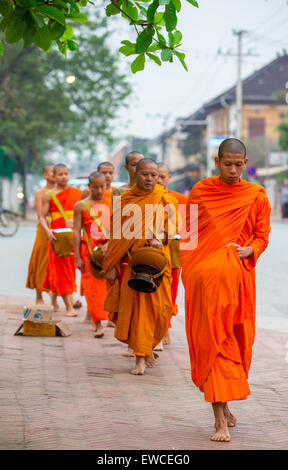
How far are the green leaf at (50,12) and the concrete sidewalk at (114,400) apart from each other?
2.38 meters

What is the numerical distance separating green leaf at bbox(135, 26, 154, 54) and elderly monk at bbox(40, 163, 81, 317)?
18.3 feet

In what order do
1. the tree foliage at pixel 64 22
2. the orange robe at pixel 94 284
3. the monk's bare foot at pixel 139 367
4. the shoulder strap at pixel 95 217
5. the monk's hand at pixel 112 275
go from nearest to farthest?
the tree foliage at pixel 64 22 < the monk's bare foot at pixel 139 367 < the monk's hand at pixel 112 275 < the orange robe at pixel 94 284 < the shoulder strap at pixel 95 217

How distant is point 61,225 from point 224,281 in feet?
18.2

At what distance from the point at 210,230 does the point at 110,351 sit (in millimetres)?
3014

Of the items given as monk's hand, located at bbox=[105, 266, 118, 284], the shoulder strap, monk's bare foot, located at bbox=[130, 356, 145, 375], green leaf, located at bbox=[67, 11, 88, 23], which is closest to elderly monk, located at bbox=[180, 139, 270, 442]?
green leaf, located at bbox=[67, 11, 88, 23]

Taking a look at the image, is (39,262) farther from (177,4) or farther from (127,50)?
(177,4)

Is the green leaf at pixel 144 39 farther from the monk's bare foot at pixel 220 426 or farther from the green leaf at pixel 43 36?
the monk's bare foot at pixel 220 426

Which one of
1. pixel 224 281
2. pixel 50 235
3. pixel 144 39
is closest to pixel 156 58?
pixel 144 39

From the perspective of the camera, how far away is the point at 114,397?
5.84 metres

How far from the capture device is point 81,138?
38594 mm

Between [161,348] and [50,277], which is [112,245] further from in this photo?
[50,277]

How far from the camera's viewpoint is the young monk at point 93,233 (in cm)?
860

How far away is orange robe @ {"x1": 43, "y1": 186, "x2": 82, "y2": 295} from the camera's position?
32.9 feet

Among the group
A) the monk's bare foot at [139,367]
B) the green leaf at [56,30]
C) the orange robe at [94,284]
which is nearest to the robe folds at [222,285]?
the green leaf at [56,30]
